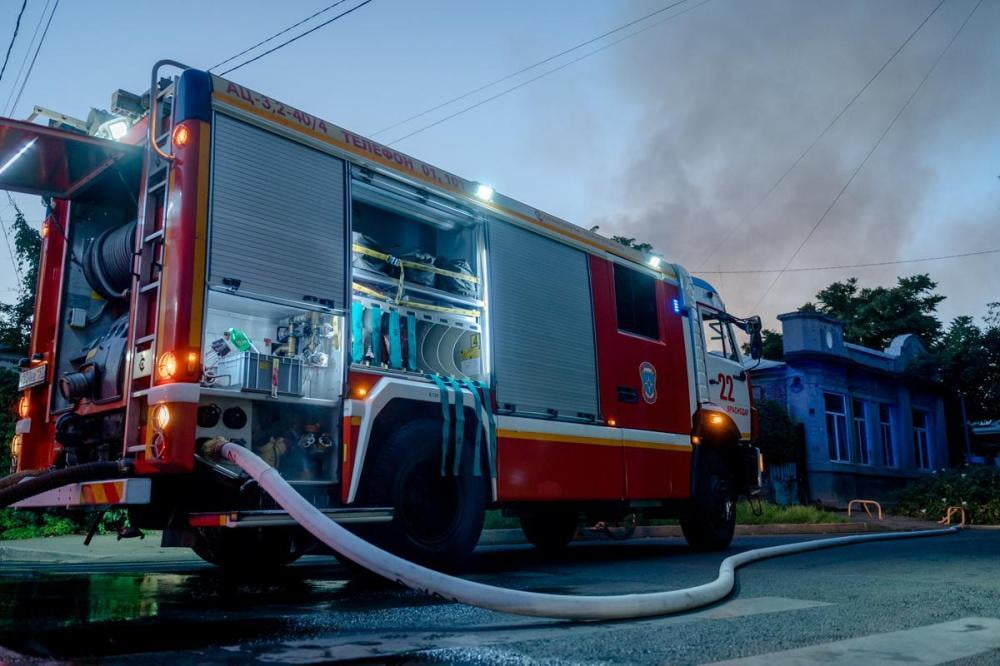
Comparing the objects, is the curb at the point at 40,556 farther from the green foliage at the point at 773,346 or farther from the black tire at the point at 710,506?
the green foliage at the point at 773,346

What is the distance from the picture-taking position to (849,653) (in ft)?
11.2

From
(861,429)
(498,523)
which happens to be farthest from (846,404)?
(498,523)

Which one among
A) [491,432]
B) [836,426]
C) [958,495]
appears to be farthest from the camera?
[836,426]

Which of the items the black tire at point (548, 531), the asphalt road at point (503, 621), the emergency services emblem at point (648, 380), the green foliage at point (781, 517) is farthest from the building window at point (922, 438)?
the asphalt road at point (503, 621)

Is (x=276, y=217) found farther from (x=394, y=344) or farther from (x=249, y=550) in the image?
(x=249, y=550)

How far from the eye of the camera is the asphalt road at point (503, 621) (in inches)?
134

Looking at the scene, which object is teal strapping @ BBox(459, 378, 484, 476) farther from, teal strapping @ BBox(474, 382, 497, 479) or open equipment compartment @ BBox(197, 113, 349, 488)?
open equipment compartment @ BBox(197, 113, 349, 488)

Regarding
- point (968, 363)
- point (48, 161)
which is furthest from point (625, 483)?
point (968, 363)

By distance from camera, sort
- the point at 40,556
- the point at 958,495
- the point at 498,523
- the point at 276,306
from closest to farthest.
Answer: the point at 276,306 < the point at 40,556 < the point at 498,523 < the point at 958,495

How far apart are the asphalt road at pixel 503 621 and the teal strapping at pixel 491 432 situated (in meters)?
0.87

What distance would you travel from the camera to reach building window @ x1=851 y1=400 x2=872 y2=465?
25.8 m

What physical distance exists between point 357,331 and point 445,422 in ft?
3.13

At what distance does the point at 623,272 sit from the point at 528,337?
1.97 meters

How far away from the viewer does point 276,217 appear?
18.3ft
